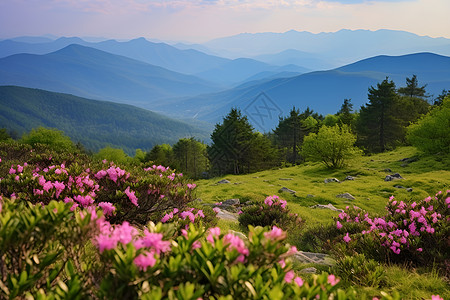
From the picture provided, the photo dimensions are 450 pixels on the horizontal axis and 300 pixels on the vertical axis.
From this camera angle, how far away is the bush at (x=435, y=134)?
3206 cm

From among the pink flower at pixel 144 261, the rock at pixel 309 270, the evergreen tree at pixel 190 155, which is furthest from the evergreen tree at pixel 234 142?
the pink flower at pixel 144 261

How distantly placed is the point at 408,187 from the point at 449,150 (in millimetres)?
15243

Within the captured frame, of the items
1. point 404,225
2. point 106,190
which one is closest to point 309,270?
point 404,225

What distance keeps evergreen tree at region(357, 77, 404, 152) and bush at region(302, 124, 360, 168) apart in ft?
86.5

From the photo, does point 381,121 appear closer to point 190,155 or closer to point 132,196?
point 190,155

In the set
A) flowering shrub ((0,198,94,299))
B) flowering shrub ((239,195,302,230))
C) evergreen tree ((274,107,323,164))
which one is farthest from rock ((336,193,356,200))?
evergreen tree ((274,107,323,164))

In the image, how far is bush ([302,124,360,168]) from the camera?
33.0 metres

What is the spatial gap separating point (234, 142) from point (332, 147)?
21.1 metres

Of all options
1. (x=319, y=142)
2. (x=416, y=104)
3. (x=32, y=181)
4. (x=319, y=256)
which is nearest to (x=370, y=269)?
(x=319, y=256)

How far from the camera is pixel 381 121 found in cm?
5738

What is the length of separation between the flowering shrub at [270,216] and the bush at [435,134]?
31648 mm

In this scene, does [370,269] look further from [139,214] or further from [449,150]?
[449,150]

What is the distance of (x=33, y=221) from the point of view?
2.46 m

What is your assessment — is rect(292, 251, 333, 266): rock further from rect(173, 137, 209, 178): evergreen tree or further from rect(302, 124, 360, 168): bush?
rect(173, 137, 209, 178): evergreen tree
